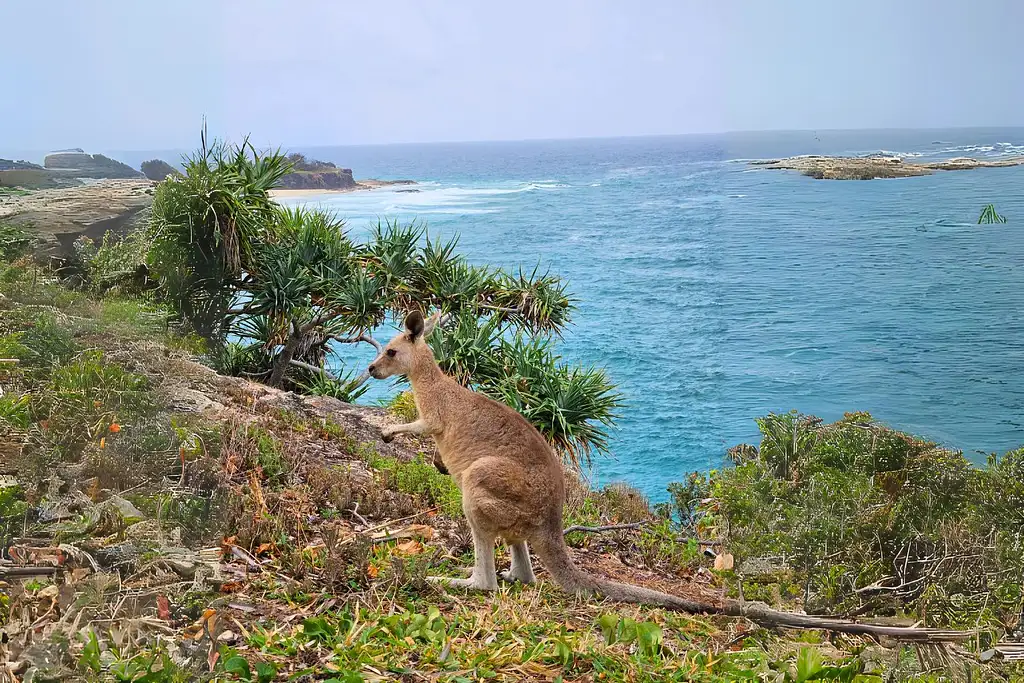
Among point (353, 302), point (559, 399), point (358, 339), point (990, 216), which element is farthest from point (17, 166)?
point (990, 216)

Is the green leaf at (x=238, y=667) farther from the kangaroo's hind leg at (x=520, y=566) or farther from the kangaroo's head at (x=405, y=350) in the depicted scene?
the kangaroo's head at (x=405, y=350)

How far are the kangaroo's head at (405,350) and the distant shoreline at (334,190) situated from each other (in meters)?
8.65

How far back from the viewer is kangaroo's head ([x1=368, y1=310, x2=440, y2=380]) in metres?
4.41

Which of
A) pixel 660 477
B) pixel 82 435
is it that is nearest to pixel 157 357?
pixel 82 435

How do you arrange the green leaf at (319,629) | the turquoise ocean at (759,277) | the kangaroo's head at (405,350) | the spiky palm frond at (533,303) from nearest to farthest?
the green leaf at (319,629)
the kangaroo's head at (405,350)
the turquoise ocean at (759,277)
the spiky palm frond at (533,303)

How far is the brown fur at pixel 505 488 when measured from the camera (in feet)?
11.8

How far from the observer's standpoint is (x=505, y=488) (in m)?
3.58

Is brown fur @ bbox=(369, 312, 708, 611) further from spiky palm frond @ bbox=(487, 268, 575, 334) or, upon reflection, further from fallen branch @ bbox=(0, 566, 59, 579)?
spiky palm frond @ bbox=(487, 268, 575, 334)

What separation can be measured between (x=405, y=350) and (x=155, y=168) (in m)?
7.53

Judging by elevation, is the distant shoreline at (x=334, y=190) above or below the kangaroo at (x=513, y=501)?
above

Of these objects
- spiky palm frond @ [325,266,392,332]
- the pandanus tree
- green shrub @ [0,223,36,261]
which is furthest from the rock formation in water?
green shrub @ [0,223,36,261]

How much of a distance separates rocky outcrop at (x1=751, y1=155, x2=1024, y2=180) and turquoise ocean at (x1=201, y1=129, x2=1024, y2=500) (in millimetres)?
103

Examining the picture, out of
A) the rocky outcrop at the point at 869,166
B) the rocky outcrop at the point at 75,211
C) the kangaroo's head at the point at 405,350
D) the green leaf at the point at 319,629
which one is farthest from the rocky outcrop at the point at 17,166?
the rocky outcrop at the point at 869,166

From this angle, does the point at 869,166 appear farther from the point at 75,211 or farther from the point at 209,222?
the point at 75,211
